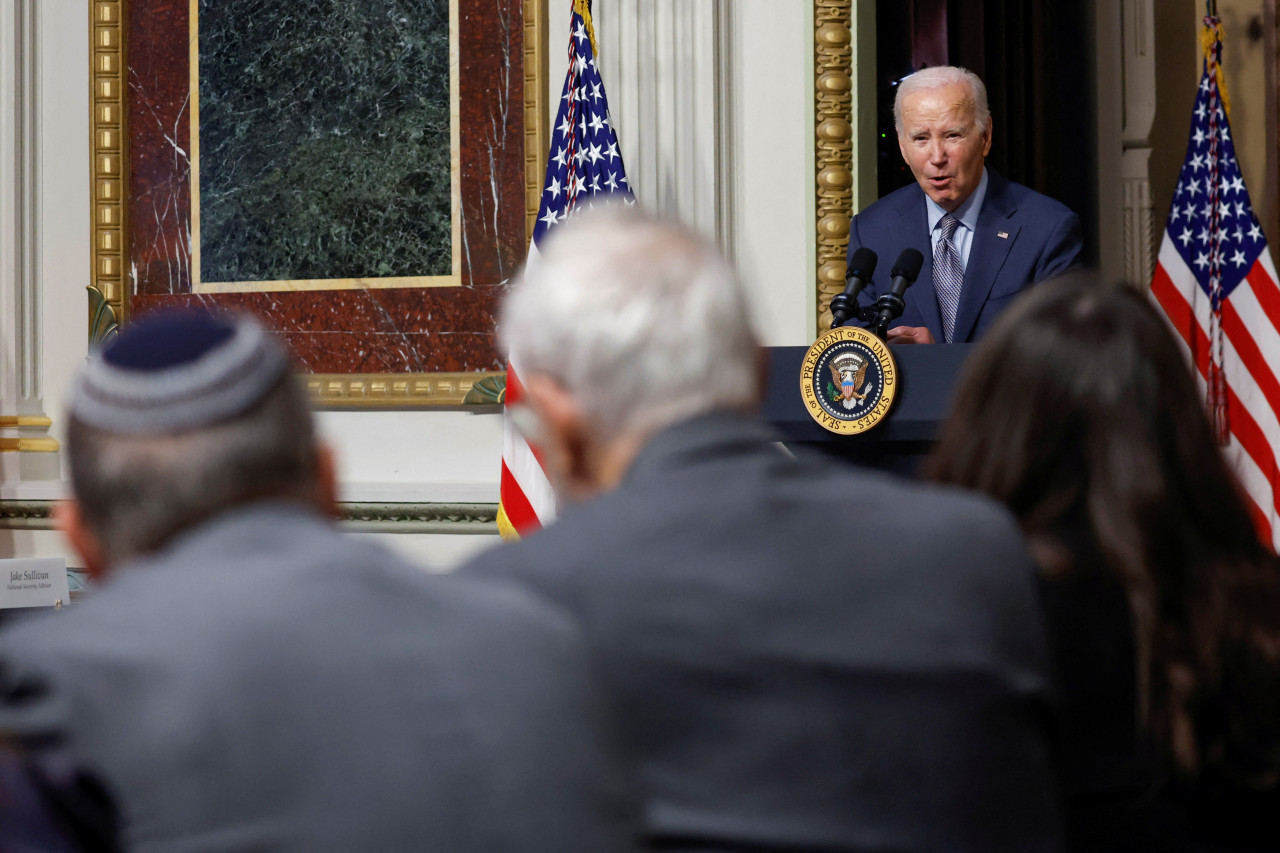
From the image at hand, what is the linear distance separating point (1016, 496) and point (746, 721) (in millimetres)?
415

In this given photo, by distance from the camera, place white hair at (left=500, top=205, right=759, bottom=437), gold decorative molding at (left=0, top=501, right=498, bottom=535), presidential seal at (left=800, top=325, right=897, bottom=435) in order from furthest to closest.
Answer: gold decorative molding at (left=0, top=501, right=498, bottom=535)
presidential seal at (left=800, top=325, right=897, bottom=435)
white hair at (left=500, top=205, right=759, bottom=437)

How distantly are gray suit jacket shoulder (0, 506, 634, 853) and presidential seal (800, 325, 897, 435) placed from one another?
6.18 ft

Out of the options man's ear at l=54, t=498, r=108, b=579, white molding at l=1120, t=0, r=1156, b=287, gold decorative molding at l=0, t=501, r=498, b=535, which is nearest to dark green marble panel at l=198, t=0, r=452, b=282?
gold decorative molding at l=0, t=501, r=498, b=535

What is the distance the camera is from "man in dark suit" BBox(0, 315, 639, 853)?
0.82m

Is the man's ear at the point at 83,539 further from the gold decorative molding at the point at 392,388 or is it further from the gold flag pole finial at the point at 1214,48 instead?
the gold flag pole finial at the point at 1214,48

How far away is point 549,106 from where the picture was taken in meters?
4.57

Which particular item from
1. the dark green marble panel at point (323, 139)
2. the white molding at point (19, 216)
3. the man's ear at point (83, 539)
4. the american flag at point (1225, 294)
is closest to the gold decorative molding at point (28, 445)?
the white molding at point (19, 216)

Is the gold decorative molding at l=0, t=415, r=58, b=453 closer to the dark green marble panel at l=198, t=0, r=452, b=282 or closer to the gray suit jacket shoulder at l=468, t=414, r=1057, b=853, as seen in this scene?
the dark green marble panel at l=198, t=0, r=452, b=282

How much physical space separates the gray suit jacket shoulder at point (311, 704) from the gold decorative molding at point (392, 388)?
12.2ft

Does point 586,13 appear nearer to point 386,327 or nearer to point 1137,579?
point 386,327

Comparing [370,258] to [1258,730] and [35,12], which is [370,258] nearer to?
[35,12]

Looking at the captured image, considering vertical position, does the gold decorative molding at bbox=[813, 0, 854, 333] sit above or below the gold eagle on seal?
above

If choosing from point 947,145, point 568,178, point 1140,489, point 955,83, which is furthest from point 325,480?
point 568,178

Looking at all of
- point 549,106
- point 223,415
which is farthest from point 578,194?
point 223,415
